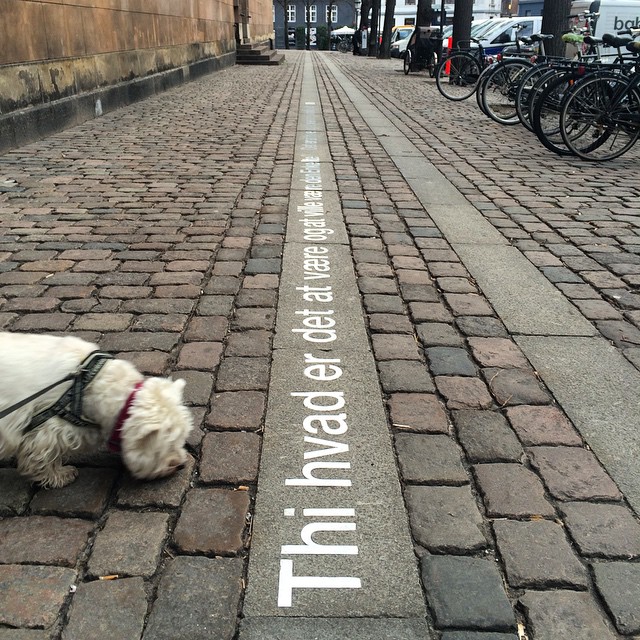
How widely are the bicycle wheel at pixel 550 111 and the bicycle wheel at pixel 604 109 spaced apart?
8.7 inches

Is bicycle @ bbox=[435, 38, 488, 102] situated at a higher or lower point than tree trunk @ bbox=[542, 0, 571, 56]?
lower

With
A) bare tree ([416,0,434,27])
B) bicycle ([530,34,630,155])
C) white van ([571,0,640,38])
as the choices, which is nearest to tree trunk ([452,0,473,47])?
bare tree ([416,0,434,27])

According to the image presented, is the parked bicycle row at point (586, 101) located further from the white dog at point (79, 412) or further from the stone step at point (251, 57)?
the stone step at point (251, 57)

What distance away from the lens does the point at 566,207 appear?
635cm

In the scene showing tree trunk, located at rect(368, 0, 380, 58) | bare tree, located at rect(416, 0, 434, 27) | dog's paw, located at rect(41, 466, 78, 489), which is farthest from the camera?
tree trunk, located at rect(368, 0, 380, 58)

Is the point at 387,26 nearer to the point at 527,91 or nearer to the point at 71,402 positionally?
the point at 527,91

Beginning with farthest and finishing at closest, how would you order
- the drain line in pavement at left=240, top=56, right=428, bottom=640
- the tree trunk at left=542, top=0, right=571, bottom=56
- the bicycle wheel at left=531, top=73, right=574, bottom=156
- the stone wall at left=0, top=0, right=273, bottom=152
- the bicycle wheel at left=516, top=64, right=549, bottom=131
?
the tree trunk at left=542, top=0, right=571, bottom=56
the bicycle wheel at left=516, top=64, right=549, bottom=131
the stone wall at left=0, top=0, right=273, bottom=152
the bicycle wheel at left=531, top=73, right=574, bottom=156
the drain line in pavement at left=240, top=56, right=428, bottom=640

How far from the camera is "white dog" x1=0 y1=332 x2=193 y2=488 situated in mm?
2223

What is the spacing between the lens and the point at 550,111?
8992mm

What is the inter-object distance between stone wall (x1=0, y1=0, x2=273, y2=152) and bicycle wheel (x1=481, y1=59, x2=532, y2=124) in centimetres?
662

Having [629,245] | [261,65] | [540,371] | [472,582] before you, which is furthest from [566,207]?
[261,65]

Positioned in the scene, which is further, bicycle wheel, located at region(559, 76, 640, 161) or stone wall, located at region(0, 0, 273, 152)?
stone wall, located at region(0, 0, 273, 152)

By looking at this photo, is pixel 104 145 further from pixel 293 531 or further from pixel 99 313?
pixel 293 531

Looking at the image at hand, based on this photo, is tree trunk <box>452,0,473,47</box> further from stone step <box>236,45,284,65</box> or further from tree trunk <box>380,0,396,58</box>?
tree trunk <box>380,0,396,58</box>
